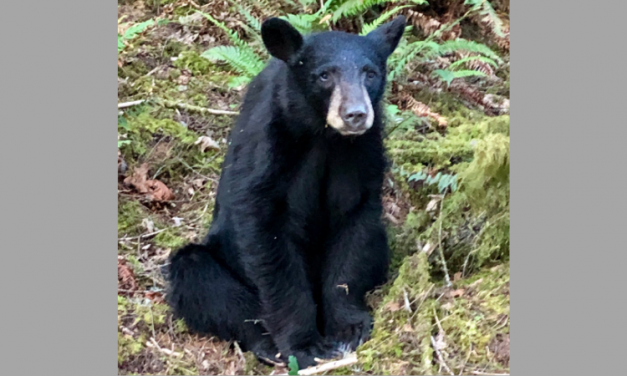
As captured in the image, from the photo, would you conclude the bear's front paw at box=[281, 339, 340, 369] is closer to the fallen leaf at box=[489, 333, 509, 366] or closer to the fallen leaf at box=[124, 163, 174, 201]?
the fallen leaf at box=[489, 333, 509, 366]

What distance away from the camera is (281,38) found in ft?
18.9

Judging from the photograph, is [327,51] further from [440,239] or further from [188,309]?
[188,309]

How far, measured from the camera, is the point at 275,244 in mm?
5953

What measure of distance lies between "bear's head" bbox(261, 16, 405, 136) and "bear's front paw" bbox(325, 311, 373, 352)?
1699 mm

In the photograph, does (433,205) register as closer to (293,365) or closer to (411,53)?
(411,53)

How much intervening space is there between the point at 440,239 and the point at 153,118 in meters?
4.06

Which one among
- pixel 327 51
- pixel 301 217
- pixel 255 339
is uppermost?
pixel 327 51

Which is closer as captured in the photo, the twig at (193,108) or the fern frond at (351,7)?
the fern frond at (351,7)

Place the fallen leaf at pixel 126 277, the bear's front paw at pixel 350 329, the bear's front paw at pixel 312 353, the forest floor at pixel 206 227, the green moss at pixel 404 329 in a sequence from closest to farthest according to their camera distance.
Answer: the green moss at pixel 404 329
the forest floor at pixel 206 227
the bear's front paw at pixel 312 353
the bear's front paw at pixel 350 329
the fallen leaf at pixel 126 277

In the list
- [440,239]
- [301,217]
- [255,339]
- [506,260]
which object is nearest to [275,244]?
[301,217]

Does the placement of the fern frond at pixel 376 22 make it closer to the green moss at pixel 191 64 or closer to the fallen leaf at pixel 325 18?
the fallen leaf at pixel 325 18

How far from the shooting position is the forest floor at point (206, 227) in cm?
542

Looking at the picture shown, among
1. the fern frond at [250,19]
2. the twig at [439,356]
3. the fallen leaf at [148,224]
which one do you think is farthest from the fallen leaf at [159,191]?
the twig at [439,356]

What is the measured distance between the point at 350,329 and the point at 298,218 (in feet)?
3.56
